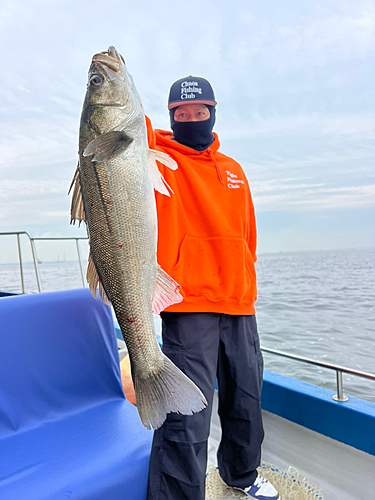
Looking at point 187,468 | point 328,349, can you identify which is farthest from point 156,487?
point 328,349

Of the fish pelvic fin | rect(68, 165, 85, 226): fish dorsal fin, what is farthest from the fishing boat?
rect(68, 165, 85, 226): fish dorsal fin

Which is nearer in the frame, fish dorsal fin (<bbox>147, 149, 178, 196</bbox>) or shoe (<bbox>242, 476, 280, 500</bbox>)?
fish dorsal fin (<bbox>147, 149, 178, 196</bbox>)

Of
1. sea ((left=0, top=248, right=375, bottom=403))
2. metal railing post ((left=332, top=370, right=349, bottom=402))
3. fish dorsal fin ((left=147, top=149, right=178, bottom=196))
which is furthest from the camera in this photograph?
sea ((left=0, top=248, right=375, bottom=403))

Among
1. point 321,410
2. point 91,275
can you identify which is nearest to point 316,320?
point 321,410

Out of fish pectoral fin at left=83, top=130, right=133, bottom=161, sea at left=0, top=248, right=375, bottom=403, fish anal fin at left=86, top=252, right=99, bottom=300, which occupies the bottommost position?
sea at left=0, top=248, right=375, bottom=403

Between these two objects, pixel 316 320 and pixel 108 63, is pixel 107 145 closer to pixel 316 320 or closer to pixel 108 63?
pixel 108 63

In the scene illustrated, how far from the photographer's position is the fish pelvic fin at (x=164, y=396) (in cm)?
136

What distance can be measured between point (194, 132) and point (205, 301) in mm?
887

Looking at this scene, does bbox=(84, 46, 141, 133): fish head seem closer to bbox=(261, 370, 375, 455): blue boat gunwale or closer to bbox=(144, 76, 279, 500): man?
bbox=(144, 76, 279, 500): man

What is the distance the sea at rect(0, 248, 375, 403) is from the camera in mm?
5957

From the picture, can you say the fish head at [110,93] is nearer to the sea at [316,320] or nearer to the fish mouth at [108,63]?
the fish mouth at [108,63]

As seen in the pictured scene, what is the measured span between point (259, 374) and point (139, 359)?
2.94 ft

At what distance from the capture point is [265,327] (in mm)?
9383

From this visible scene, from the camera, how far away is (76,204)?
4.39ft
